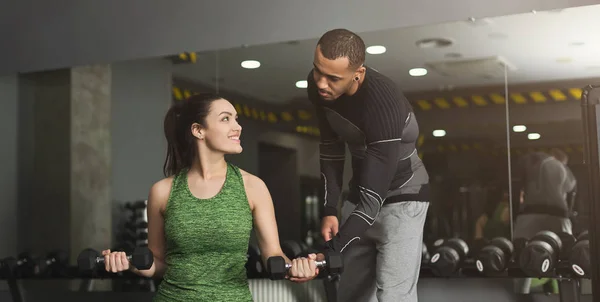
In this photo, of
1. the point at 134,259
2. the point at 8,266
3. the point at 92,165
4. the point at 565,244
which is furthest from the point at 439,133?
the point at 8,266

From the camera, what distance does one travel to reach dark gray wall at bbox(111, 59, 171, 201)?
168 inches

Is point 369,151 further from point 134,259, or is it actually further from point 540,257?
point 540,257

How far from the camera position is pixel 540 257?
10.8 feet

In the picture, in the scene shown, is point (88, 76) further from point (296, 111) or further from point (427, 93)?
point (427, 93)

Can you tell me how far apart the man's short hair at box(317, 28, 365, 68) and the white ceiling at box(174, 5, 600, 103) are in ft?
3.67

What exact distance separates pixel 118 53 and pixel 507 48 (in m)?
2.31

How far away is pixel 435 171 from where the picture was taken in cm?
366

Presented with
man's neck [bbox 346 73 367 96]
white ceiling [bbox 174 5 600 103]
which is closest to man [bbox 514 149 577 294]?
white ceiling [bbox 174 5 600 103]

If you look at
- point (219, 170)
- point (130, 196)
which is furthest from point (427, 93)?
point (130, 196)

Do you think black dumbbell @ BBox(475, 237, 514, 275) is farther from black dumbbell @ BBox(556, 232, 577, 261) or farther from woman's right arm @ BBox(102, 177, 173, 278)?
woman's right arm @ BBox(102, 177, 173, 278)

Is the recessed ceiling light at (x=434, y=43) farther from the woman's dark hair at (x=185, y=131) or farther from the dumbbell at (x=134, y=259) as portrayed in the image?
the dumbbell at (x=134, y=259)

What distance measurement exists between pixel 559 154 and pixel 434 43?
79cm

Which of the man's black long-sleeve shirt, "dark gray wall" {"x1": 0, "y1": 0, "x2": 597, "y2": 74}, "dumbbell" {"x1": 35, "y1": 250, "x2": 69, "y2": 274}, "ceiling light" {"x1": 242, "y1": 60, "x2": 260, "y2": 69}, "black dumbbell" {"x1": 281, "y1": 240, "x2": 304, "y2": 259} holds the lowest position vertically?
"dumbbell" {"x1": 35, "y1": 250, "x2": 69, "y2": 274}

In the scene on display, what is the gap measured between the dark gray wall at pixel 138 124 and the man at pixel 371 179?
1.69m
